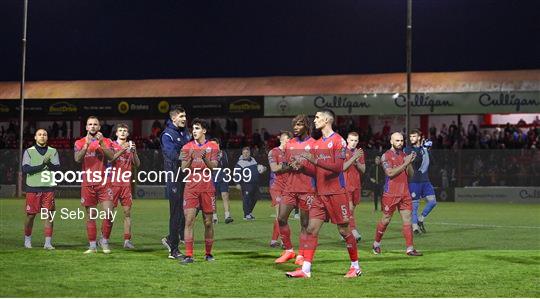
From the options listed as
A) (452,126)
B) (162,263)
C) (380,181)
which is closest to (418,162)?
(162,263)

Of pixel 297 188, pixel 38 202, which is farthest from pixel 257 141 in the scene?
pixel 297 188

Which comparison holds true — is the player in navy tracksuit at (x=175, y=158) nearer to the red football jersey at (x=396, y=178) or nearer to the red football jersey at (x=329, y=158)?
the red football jersey at (x=329, y=158)

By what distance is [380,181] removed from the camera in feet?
112

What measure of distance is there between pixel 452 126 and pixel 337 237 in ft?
76.2

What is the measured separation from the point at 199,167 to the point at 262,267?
1764 millimetres

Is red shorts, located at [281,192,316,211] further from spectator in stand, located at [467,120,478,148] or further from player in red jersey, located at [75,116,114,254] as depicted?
spectator in stand, located at [467,120,478,148]

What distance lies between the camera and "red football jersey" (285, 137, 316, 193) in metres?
12.7

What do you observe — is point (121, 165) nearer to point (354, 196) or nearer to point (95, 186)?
point (95, 186)

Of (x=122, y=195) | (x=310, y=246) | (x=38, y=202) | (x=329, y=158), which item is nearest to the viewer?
(x=329, y=158)

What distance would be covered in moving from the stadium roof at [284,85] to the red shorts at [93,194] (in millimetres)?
30661

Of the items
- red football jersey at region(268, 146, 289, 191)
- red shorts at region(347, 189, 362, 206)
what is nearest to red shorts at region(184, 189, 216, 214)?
red football jersey at region(268, 146, 289, 191)

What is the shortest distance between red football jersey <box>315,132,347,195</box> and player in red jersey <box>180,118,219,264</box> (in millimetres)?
2084

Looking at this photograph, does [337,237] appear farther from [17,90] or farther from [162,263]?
[17,90]

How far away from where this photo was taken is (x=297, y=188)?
1435cm
